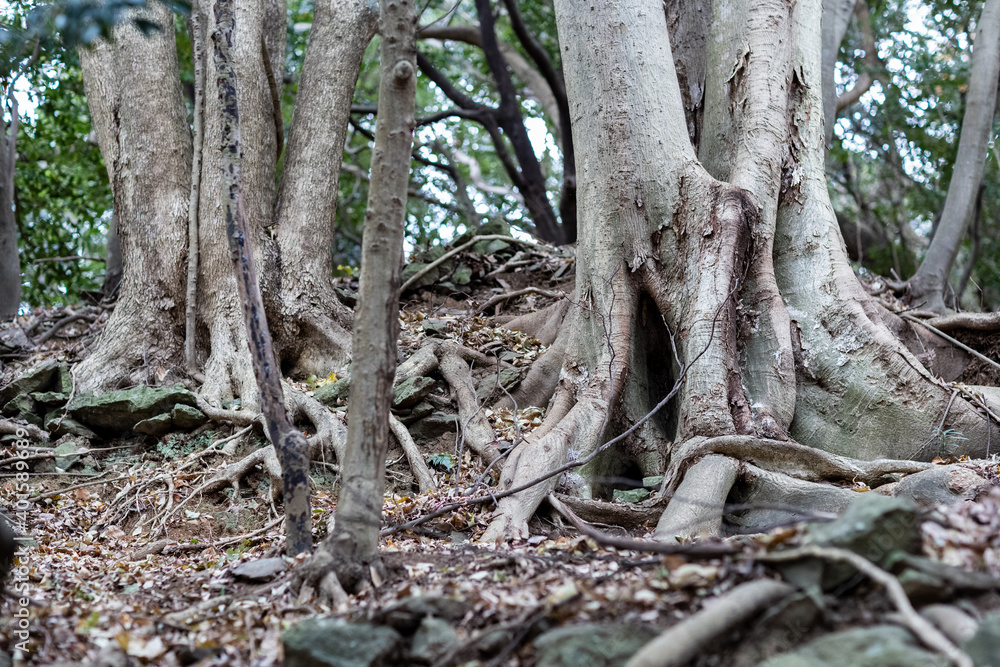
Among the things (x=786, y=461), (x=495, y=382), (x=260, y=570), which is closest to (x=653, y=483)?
(x=786, y=461)

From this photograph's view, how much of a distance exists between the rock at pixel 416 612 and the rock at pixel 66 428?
12.1 feet

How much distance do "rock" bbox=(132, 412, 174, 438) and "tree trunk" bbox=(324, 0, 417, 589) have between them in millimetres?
2715

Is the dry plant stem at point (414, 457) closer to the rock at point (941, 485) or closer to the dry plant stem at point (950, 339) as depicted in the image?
the rock at point (941, 485)

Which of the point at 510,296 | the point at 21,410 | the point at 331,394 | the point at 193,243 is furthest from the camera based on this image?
the point at 510,296

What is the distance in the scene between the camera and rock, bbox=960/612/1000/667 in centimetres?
189

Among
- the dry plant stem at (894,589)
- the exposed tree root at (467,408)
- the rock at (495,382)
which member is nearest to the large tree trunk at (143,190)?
the exposed tree root at (467,408)

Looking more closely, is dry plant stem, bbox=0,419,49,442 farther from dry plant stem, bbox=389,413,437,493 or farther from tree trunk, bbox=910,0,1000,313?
tree trunk, bbox=910,0,1000,313

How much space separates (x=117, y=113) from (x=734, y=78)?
497 centimetres

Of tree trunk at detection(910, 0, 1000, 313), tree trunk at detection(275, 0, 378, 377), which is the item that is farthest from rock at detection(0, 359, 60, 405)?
tree trunk at detection(910, 0, 1000, 313)

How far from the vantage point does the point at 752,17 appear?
553cm

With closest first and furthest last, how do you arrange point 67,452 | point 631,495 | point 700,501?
point 700,501 < point 631,495 < point 67,452

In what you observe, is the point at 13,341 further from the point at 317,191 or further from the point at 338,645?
the point at 338,645

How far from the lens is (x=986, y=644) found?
191 centimetres

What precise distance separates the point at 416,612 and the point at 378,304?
119 cm
